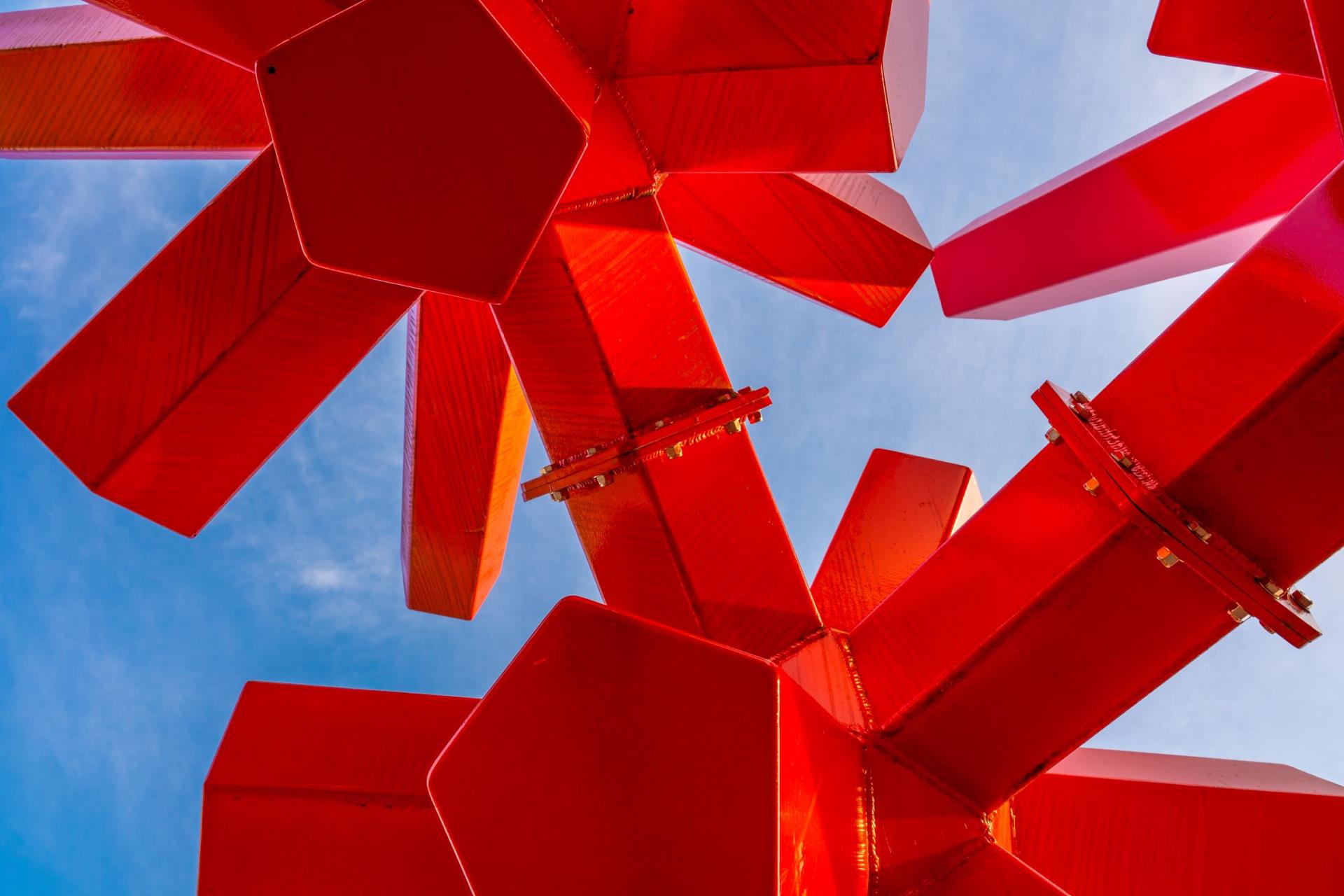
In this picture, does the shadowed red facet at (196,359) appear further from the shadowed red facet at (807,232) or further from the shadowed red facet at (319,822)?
the shadowed red facet at (807,232)

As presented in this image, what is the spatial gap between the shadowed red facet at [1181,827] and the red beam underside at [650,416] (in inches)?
48.7

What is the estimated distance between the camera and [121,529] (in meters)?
9.95

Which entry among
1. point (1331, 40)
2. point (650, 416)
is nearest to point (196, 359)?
point (650, 416)

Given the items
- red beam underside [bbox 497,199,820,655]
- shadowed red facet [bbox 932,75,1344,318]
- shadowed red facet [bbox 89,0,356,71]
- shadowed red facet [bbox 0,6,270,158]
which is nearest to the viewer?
shadowed red facet [bbox 89,0,356,71]

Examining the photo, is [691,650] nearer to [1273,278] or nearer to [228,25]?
[1273,278]

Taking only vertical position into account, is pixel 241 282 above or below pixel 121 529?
below

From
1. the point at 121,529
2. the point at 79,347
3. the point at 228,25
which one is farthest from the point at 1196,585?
the point at 121,529

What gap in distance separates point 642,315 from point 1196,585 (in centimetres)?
204

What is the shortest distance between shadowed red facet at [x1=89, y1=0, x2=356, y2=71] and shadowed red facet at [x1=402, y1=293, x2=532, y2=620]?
5.33 ft

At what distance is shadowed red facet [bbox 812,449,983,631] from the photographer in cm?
429

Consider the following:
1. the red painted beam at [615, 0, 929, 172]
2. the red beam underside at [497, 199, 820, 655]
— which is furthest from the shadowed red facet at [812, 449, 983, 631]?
the red painted beam at [615, 0, 929, 172]

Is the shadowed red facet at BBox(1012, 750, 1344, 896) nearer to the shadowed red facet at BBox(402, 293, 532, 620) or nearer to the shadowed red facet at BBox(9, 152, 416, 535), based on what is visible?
the shadowed red facet at BBox(402, 293, 532, 620)

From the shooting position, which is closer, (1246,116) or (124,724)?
(1246,116)

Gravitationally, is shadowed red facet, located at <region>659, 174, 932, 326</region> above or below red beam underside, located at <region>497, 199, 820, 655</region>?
above
